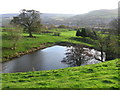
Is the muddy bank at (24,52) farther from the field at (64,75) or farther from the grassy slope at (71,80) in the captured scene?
the grassy slope at (71,80)

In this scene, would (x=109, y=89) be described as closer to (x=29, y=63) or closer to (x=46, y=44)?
(x=29, y=63)

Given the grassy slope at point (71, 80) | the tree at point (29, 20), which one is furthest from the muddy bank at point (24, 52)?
the grassy slope at point (71, 80)

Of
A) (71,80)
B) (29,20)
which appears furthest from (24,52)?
(71,80)

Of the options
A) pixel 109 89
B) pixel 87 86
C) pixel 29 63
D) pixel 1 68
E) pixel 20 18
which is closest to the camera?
pixel 109 89

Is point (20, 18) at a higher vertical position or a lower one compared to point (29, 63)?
higher

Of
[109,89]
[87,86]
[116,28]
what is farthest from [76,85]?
→ [116,28]

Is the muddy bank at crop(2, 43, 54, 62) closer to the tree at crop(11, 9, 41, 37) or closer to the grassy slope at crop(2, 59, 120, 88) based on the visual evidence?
the tree at crop(11, 9, 41, 37)

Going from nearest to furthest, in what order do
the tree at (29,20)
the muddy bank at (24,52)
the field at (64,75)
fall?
the field at (64,75) < the muddy bank at (24,52) < the tree at (29,20)

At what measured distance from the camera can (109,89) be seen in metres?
8.90

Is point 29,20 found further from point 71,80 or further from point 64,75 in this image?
point 71,80

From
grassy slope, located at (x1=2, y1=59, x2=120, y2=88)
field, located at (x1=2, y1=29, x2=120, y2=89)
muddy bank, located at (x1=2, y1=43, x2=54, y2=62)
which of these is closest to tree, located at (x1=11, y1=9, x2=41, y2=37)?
field, located at (x1=2, y1=29, x2=120, y2=89)

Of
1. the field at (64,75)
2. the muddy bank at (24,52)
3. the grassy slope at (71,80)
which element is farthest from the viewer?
the muddy bank at (24,52)

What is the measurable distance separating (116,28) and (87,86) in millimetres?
30680

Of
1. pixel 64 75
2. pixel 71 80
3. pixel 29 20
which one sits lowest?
pixel 64 75
